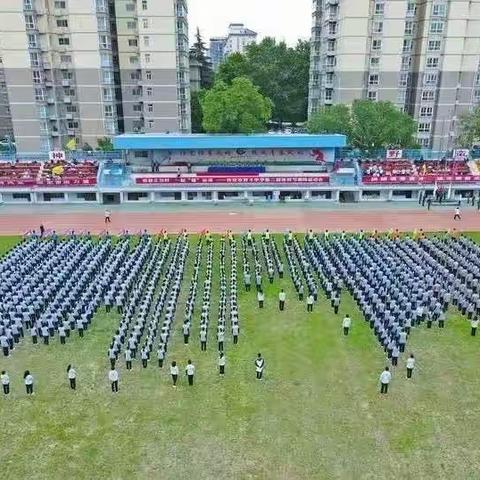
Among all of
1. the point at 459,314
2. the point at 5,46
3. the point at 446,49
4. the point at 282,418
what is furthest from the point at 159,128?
the point at 282,418

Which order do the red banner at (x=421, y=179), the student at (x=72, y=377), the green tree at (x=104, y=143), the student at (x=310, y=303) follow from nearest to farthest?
the student at (x=72, y=377)
the student at (x=310, y=303)
the red banner at (x=421, y=179)
the green tree at (x=104, y=143)

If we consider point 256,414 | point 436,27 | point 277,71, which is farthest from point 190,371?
point 277,71

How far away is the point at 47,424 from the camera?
12555 mm

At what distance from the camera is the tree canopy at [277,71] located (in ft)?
185

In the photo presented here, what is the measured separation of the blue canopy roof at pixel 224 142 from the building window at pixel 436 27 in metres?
17.4

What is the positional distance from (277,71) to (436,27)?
18135mm

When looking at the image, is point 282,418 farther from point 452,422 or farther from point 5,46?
point 5,46

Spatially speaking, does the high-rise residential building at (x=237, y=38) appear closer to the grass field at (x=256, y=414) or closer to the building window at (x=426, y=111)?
the building window at (x=426, y=111)

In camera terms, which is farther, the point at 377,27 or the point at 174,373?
the point at 377,27

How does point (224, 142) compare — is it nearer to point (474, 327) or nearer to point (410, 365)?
point (474, 327)

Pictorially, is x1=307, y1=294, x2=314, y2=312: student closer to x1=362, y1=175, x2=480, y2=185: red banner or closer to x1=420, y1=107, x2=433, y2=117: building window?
x1=362, y1=175, x2=480, y2=185: red banner

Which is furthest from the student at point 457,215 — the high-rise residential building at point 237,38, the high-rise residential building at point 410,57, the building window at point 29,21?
the high-rise residential building at point 237,38

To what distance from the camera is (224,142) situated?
36.6m

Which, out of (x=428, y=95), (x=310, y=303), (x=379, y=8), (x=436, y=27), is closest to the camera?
(x=310, y=303)
